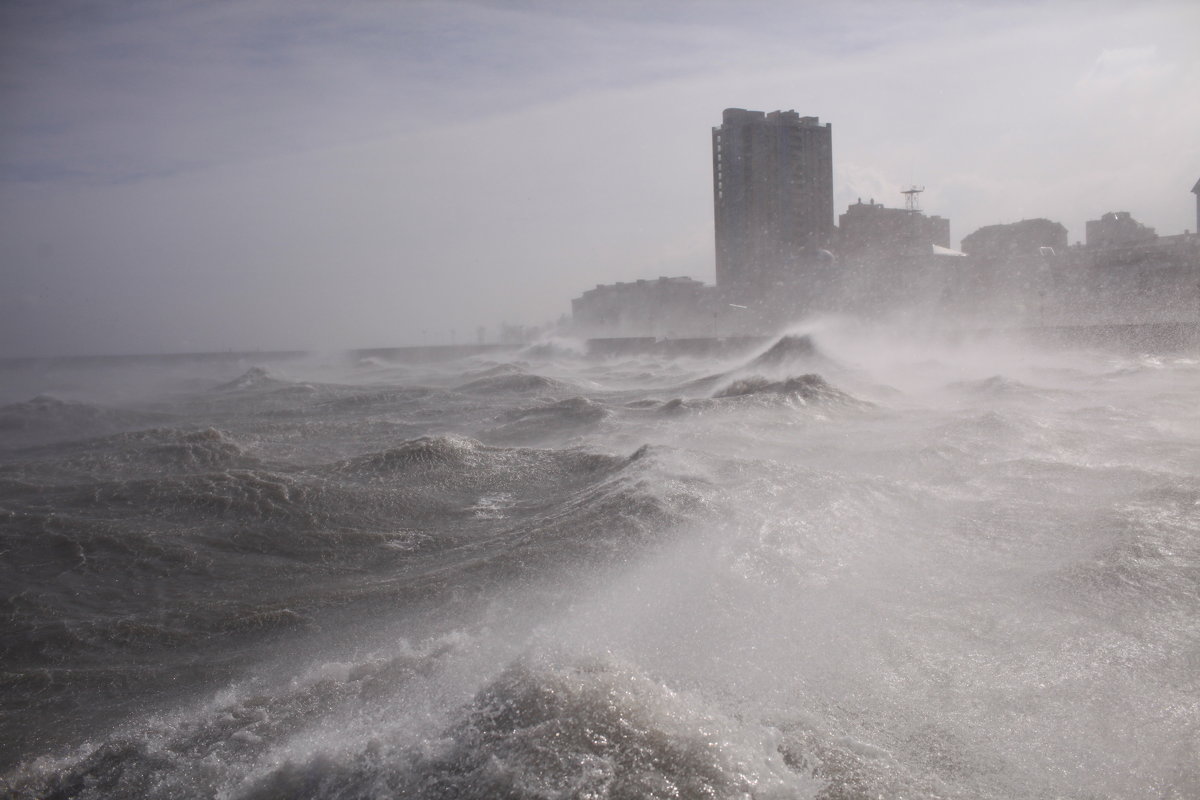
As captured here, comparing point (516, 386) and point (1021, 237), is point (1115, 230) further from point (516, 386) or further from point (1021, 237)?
point (516, 386)

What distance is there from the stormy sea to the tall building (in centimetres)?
4695

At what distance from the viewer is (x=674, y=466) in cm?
758

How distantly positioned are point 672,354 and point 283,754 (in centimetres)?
3494

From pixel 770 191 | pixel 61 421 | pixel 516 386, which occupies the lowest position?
pixel 61 421

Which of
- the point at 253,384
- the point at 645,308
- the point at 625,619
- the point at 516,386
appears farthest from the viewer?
the point at 645,308

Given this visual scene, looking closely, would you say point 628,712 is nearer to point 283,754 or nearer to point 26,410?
point 283,754

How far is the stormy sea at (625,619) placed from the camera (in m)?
2.67

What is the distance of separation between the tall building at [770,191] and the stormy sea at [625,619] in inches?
1849

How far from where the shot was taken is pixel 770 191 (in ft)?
181

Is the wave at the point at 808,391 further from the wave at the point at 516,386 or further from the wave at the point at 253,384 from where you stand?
the wave at the point at 253,384

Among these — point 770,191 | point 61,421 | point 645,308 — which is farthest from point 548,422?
point 645,308

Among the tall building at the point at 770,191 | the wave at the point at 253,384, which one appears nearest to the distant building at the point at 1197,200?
the tall building at the point at 770,191

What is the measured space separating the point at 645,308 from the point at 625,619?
72.5 metres

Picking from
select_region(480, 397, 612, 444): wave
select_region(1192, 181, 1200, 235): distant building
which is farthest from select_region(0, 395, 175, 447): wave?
select_region(1192, 181, 1200, 235): distant building
